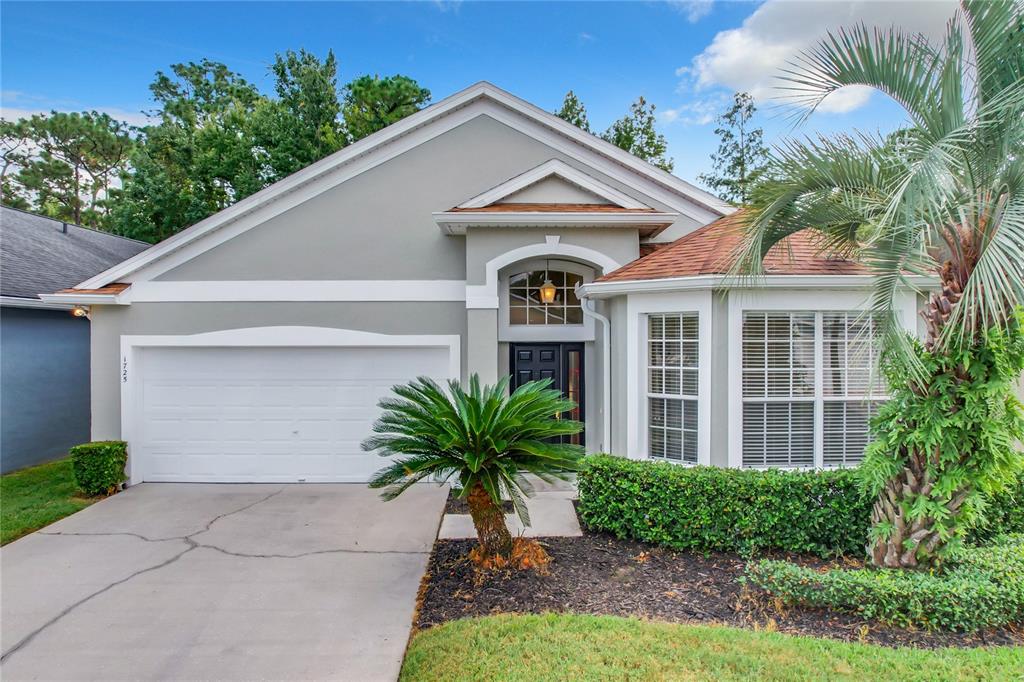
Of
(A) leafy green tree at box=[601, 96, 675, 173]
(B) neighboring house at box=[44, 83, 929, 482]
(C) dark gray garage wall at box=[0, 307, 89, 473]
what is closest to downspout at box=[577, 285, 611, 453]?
(B) neighboring house at box=[44, 83, 929, 482]

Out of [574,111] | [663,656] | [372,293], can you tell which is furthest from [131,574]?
[574,111]

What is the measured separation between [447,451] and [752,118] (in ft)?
89.4

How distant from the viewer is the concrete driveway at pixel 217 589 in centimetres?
402

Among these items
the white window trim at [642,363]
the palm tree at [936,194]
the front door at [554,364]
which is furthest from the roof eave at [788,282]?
the front door at [554,364]

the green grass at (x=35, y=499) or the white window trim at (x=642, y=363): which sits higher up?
the white window trim at (x=642, y=363)

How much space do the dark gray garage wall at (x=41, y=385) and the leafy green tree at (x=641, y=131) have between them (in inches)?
778

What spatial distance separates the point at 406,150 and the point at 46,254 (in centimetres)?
991

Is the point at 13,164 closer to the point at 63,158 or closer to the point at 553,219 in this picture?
the point at 63,158

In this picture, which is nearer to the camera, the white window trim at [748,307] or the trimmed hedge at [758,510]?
the trimmed hedge at [758,510]

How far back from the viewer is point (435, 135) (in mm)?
9102

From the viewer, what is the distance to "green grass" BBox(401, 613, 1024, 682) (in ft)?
11.8

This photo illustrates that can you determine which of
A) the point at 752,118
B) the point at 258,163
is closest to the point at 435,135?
the point at 258,163

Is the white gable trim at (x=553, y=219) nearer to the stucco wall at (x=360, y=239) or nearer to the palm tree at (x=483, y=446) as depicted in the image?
the stucco wall at (x=360, y=239)

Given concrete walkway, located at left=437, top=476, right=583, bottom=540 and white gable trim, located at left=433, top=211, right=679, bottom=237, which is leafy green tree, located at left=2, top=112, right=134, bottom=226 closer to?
white gable trim, located at left=433, top=211, right=679, bottom=237
